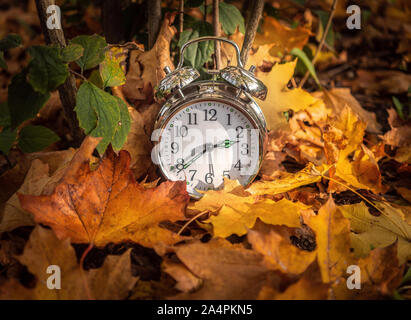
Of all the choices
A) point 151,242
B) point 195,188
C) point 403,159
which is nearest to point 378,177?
point 403,159

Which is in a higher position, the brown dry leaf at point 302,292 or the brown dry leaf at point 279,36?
the brown dry leaf at point 279,36

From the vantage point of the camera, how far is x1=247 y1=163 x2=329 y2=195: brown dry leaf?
128 cm

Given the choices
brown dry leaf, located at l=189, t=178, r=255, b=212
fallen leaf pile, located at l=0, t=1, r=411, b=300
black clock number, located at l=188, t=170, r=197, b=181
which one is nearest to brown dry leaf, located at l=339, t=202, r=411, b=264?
fallen leaf pile, located at l=0, t=1, r=411, b=300

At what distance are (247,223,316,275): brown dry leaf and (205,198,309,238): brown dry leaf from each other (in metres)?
0.13

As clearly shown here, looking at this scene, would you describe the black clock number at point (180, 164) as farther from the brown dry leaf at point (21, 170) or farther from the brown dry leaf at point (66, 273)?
the brown dry leaf at point (66, 273)

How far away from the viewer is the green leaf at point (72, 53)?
1089mm

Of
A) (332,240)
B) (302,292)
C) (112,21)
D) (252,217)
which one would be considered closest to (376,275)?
(332,240)

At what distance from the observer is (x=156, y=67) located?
4.98 ft

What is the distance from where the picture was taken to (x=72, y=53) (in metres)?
1.10

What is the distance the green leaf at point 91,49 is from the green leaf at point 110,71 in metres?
0.06

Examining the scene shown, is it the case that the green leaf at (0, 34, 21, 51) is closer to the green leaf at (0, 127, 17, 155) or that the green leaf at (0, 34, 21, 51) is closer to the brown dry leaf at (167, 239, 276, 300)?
the green leaf at (0, 127, 17, 155)

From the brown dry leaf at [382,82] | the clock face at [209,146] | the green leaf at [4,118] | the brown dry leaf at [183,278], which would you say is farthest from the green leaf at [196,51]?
the brown dry leaf at [382,82]
